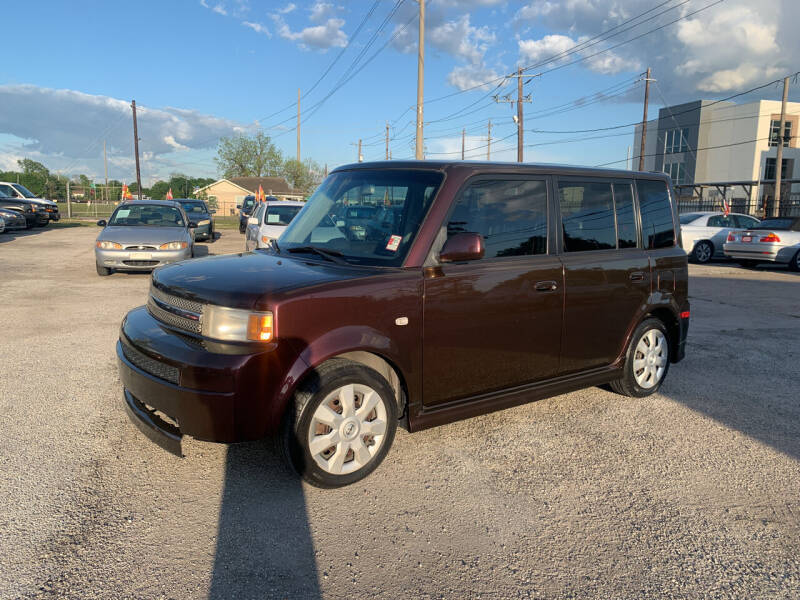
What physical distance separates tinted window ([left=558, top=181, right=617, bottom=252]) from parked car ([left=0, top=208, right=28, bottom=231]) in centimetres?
2402

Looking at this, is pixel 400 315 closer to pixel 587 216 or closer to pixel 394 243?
pixel 394 243

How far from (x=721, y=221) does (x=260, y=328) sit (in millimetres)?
19049

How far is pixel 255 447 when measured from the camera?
4.12 m

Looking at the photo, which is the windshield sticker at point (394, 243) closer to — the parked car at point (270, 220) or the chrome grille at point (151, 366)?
the chrome grille at point (151, 366)

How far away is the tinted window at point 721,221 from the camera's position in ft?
61.3

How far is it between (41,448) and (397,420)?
2.38m

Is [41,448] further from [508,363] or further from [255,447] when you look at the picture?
[508,363]

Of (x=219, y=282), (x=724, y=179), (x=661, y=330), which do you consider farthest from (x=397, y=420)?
(x=724, y=179)

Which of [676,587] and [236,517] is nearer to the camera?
[676,587]

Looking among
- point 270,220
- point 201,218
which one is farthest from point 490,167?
point 201,218

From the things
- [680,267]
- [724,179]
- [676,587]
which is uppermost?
[724,179]

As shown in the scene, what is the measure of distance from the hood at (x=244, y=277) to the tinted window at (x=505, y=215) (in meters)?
0.82

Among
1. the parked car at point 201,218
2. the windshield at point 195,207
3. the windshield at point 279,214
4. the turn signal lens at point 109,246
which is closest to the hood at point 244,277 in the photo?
the turn signal lens at point 109,246

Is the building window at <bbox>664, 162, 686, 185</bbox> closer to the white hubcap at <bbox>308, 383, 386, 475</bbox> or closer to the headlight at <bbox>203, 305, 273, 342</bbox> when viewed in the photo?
the white hubcap at <bbox>308, 383, 386, 475</bbox>
